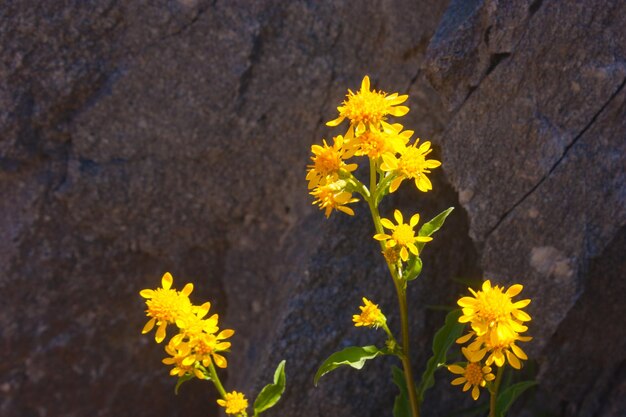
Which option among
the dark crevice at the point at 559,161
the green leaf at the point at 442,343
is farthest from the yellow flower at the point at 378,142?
the dark crevice at the point at 559,161

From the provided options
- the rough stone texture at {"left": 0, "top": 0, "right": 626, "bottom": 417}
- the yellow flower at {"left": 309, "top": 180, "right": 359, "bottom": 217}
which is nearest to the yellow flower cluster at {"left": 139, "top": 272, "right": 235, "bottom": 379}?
the yellow flower at {"left": 309, "top": 180, "right": 359, "bottom": 217}

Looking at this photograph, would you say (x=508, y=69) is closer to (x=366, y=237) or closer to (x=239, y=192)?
(x=366, y=237)

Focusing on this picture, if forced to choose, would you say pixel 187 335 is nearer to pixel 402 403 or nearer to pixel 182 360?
pixel 182 360

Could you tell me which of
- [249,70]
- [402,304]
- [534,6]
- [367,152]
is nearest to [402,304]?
[402,304]

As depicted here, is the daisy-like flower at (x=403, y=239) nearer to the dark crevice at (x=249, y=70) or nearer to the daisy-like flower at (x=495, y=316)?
the daisy-like flower at (x=495, y=316)

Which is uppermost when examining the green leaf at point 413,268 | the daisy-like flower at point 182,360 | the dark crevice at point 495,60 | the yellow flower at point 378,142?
the dark crevice at point 495,60
